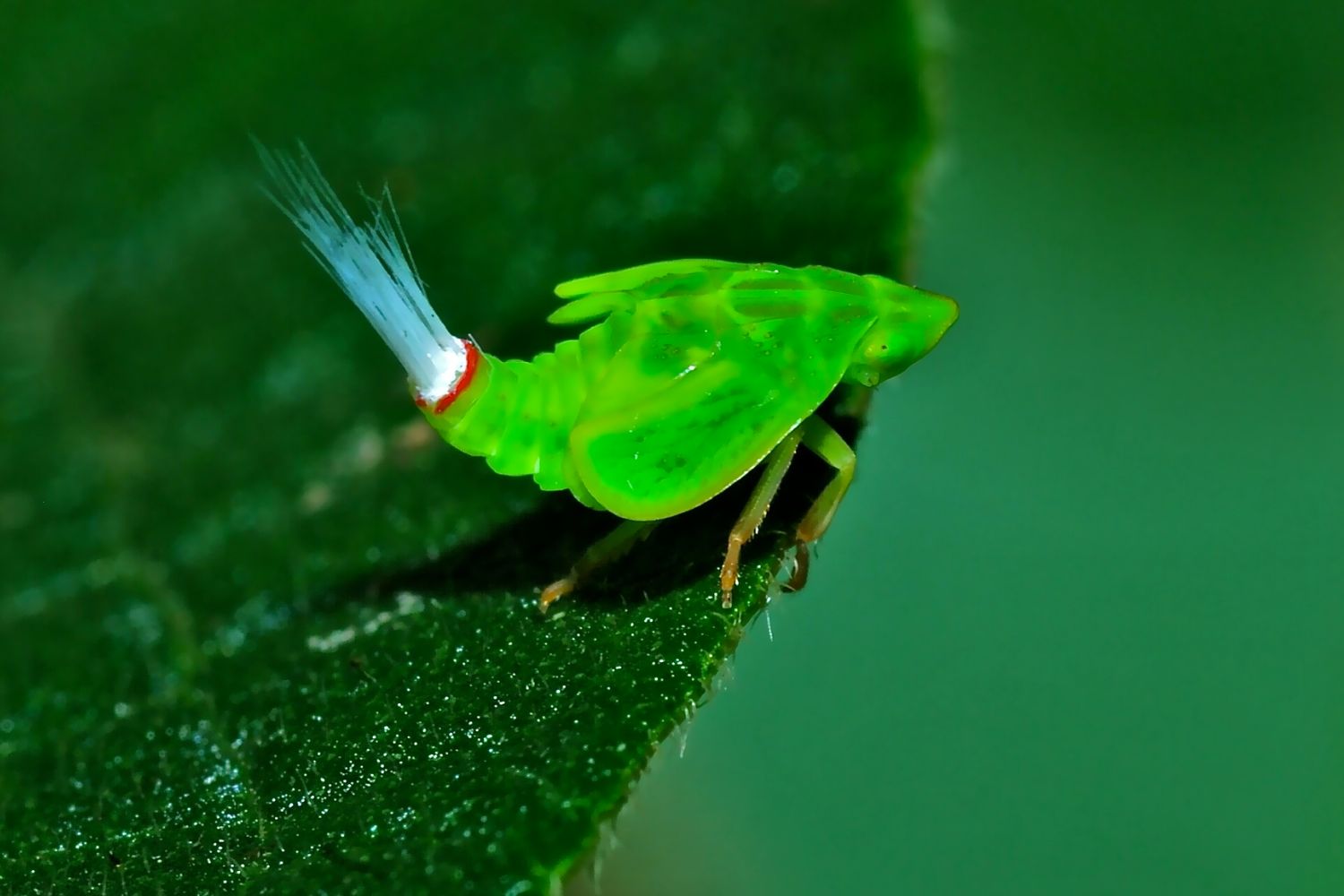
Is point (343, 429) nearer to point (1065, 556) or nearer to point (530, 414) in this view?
point (530, 414)

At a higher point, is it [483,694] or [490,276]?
[490,276]

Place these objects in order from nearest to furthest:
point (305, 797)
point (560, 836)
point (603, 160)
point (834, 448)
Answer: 1. point (560, 836)
2. point (305, 797)
3. point (834, 448)
4. point (603, 160)

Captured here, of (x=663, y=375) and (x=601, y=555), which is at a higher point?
(x=663, y=375)

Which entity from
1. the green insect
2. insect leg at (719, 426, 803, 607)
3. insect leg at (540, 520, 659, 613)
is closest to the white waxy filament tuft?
→ the green insect

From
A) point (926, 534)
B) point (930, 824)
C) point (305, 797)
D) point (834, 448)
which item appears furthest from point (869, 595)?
point (305, 797)

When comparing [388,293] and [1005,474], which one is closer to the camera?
[388,293]

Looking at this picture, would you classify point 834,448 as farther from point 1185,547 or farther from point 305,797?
point 1185,547

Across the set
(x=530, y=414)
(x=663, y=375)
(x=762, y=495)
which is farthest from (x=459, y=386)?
(x=762, y=495)

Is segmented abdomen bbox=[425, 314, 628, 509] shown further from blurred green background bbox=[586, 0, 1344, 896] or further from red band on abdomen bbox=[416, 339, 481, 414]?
→ blurred green background bbox=[586, 0, 1344, 896]
